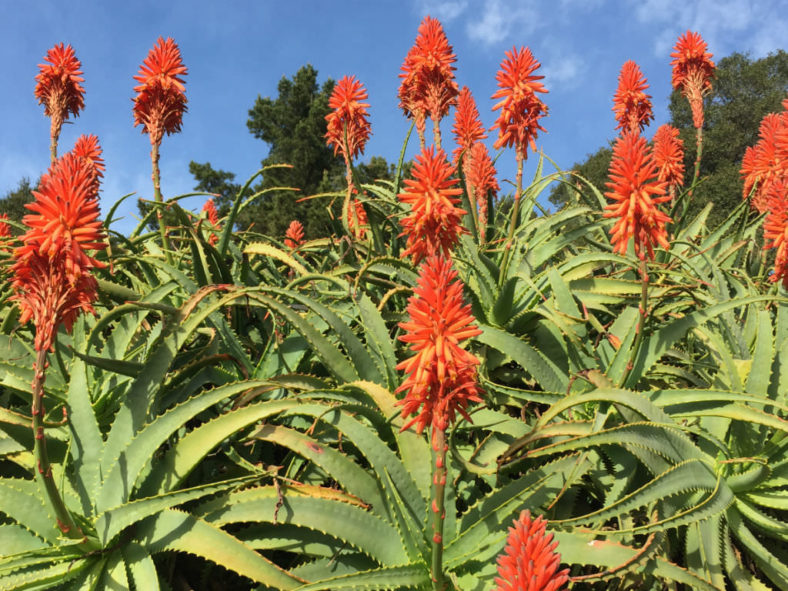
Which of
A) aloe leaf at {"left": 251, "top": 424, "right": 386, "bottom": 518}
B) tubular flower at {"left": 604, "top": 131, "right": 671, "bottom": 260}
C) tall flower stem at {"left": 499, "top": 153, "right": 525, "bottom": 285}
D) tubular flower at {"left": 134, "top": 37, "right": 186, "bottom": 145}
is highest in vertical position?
tubular flower at {"left": 134, "top": 37, "right": 186, "bottom": 145}

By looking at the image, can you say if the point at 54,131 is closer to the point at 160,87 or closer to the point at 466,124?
the point at 160,87

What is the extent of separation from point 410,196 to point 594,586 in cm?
140

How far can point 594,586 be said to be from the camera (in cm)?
181

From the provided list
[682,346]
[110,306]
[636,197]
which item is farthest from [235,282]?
[682,346]

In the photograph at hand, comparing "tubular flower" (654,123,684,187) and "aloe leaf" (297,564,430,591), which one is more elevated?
"tubular flower" (654,123,684,187)

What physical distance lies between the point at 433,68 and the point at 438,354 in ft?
8.45

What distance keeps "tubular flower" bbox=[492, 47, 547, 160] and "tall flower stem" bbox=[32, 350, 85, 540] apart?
2.10 metres

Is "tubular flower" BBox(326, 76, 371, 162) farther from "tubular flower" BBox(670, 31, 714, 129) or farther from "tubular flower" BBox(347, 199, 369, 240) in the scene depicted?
"tubular flower" BBox(670, 31, 714, 129)

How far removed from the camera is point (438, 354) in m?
1.29

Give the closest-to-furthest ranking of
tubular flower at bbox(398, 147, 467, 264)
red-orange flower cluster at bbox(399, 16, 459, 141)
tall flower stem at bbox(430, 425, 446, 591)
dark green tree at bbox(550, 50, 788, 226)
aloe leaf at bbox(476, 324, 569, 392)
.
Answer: tall flower stem at bbox(430, 425, 446, 591) < tubular flower at bbox(398, 147, 467, 264) < aloe leaf at bbox(476, 324, 569, 392) < red-orange flower cluster at bbox(399, 16, 459, 141) < dark green tree at bbox(550, 50, 788, 226)

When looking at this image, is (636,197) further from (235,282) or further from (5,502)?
(5,502)

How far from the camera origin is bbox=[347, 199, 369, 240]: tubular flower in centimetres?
318

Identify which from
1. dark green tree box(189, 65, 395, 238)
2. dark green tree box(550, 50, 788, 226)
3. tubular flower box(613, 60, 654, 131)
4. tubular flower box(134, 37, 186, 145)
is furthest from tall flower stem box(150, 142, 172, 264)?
dark green tree box(550, 50, 788, 226)

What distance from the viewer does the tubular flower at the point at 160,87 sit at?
295 centimetres
